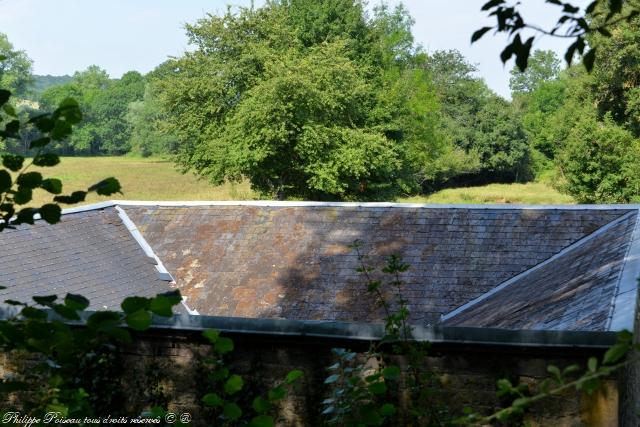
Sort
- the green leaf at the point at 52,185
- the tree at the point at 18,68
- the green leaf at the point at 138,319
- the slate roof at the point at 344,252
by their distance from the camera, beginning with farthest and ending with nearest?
1. the tree at the point at 18,68
2. the slate roof at the point at 344,252
3. the green leaf at the point at 52,185
4. the green leaf at the point at 138,319

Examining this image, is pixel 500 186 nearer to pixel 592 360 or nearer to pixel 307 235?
pixel 307 235

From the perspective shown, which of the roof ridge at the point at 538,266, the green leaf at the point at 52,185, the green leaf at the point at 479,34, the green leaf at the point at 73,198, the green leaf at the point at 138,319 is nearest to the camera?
the green leaf at the point at 138,319

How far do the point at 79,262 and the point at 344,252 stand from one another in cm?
420

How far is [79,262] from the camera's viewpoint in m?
12.2

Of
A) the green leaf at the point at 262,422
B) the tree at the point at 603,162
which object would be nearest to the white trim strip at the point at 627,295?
the green leaf at the point at 262,422

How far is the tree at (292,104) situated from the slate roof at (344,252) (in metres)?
18.2

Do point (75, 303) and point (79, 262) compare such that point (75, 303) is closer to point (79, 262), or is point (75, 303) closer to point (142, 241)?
point (79, 262)

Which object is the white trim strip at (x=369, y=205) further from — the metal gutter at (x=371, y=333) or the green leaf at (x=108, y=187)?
the green leaf at (x=108, y=187)

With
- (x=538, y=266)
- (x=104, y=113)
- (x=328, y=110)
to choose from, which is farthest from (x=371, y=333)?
(x=104, y=113)

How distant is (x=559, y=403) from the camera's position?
5059 mm

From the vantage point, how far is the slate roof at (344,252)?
12148 mm

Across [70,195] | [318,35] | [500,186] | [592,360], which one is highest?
[318,35]

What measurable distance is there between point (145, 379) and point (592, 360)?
14.1 ft

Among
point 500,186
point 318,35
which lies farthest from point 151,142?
point 318,35
